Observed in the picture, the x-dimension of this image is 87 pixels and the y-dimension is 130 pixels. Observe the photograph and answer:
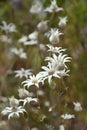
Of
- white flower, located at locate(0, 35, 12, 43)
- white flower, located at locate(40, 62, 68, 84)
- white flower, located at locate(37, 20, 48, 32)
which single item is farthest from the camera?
white flower, located at locate(0, 35, 12, 43)

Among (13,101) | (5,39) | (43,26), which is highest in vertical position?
(5,39)

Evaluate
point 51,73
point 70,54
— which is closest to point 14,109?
point 51,73

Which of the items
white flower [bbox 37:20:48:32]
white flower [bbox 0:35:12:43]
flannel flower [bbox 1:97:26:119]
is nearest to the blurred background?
white flower [bbox 0:35:12:43]

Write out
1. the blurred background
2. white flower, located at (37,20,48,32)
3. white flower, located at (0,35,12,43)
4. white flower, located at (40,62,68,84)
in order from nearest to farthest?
white flower, located at (40,62,68,84) → white flower, located at (37,20,48,32) → the blurred background → white flower, located at (0,35,12,43)

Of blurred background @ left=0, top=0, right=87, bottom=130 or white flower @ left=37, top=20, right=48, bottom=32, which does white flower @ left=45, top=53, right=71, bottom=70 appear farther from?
blurred background @ left=0, top=0, right=87, bottom=130

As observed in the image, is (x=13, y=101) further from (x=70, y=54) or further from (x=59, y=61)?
(x=70, y=54)

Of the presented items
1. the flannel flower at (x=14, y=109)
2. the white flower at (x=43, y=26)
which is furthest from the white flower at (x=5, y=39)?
the flannel flower at (x=14, y=109)

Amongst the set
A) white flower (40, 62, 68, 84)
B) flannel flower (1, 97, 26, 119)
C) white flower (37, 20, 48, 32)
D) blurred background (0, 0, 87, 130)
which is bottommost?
flannel flower (1, 97, 26, 119)

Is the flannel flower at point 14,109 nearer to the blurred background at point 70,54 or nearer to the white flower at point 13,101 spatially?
the white flower at point 13,101

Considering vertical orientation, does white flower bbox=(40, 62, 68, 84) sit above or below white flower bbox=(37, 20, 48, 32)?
below

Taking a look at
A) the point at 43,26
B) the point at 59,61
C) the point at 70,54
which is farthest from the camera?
the point at 70,54

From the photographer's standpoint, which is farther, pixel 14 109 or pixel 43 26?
pixel 43 26
